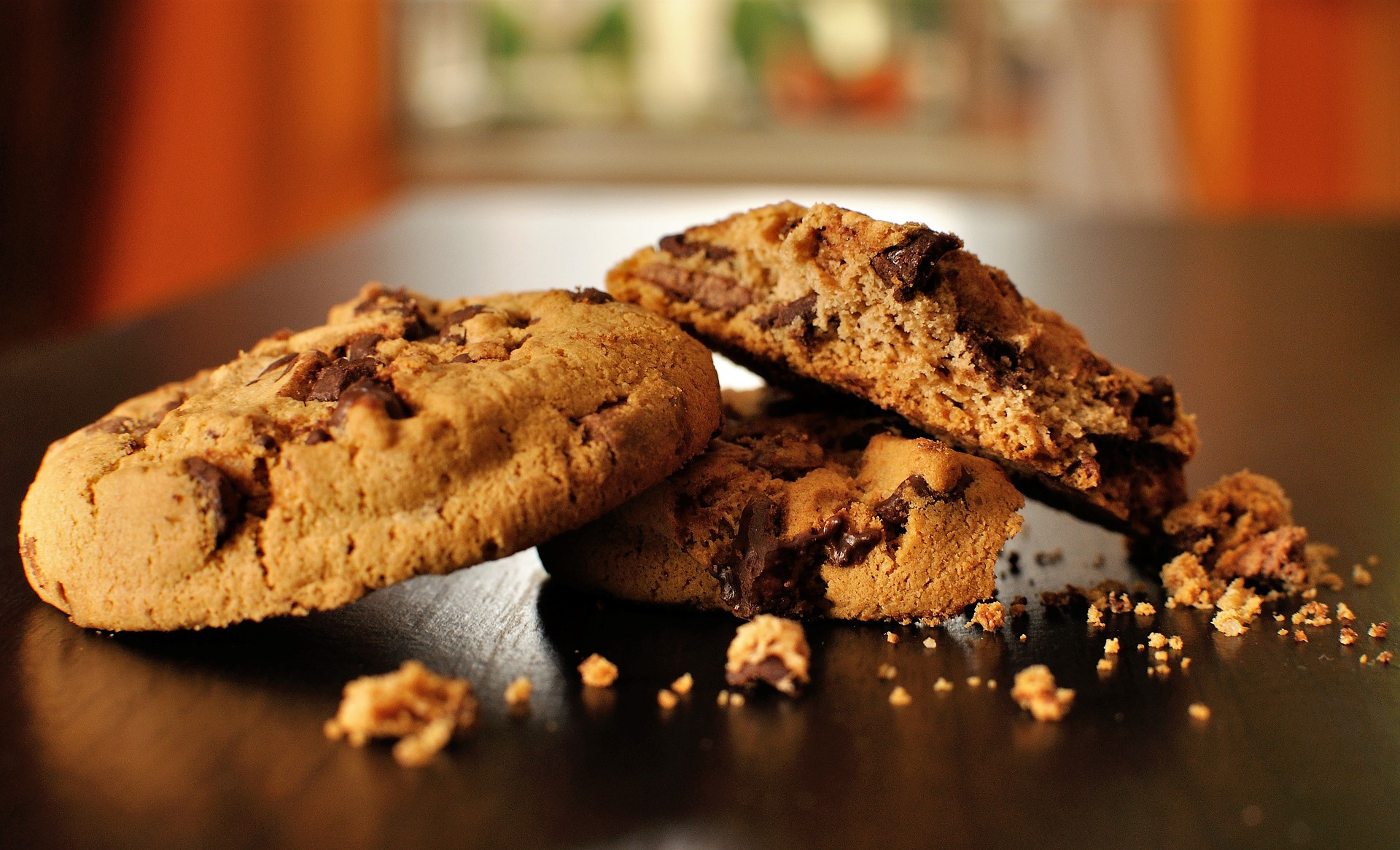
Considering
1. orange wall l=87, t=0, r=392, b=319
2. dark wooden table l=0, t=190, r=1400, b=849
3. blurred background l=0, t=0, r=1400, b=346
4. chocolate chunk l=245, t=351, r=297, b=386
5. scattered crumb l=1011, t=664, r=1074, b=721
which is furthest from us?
blurred background l=0, t=0, r=1400, b=346

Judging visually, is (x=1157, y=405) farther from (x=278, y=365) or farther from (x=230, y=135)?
(x=230, y=135)

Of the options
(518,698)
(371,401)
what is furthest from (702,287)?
(518,698)

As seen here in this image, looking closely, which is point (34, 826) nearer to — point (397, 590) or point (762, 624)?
point (397, 590)

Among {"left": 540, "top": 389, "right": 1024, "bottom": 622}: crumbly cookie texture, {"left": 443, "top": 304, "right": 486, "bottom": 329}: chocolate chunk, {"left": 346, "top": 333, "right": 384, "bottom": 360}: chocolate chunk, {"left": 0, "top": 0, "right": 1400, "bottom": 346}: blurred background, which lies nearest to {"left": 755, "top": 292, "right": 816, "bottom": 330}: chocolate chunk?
{"left": 540, "top": 389, "right": 1024, "bottom": 622}: crumbly cookie texture

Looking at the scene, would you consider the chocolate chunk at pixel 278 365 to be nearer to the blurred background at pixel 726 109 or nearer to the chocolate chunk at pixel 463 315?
the chocolate chunk at pixel 463 315

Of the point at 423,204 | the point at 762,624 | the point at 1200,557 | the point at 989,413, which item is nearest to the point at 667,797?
the point at 762,624

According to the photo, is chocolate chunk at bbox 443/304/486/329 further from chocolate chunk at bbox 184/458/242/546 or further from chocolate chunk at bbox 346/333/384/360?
chocolate chunk at bbox 184/458/242/546
